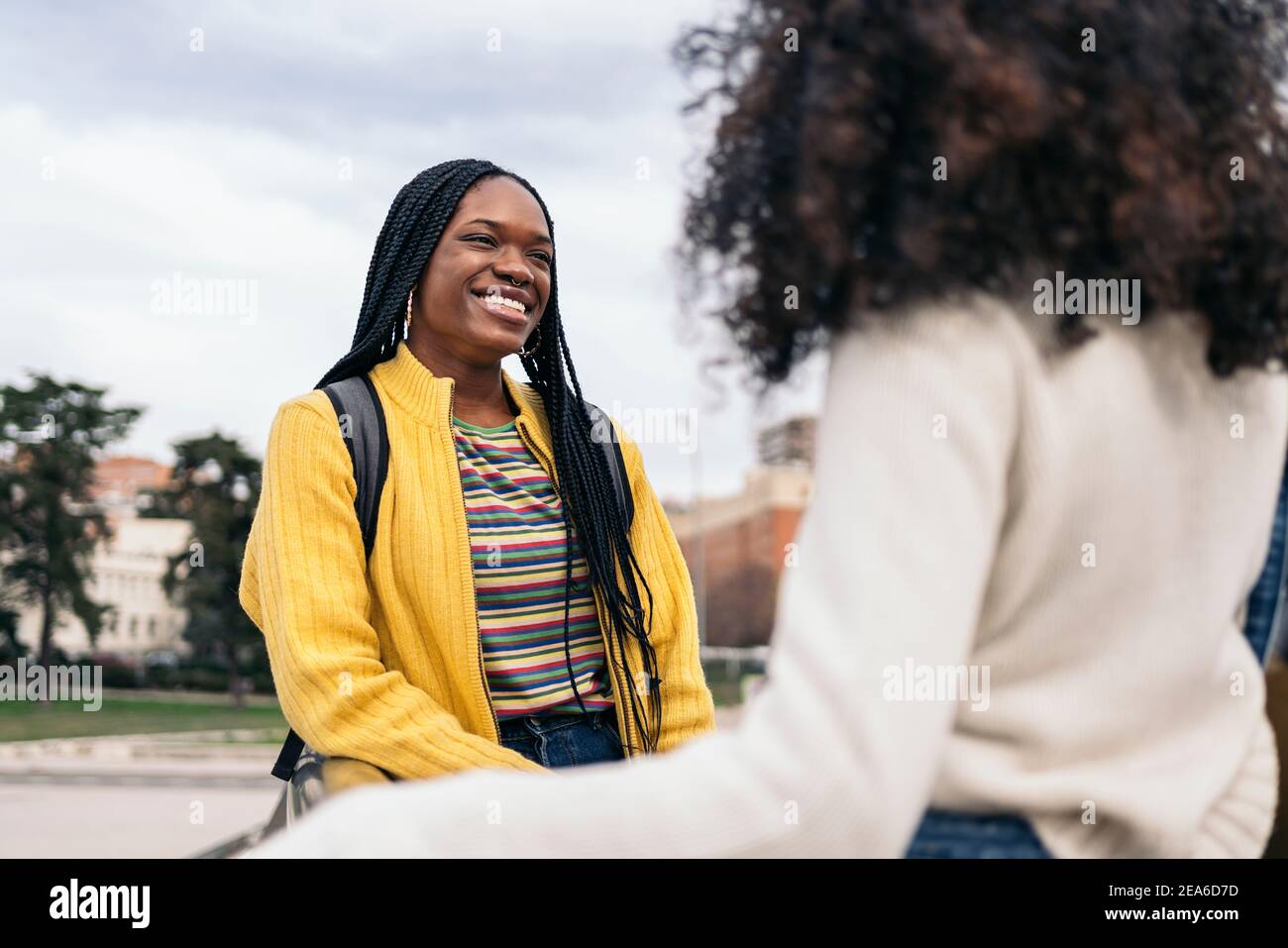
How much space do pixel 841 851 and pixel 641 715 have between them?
146cm

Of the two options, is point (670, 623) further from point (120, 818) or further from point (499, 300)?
point (120, 818)

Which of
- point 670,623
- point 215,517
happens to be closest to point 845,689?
point 670,623

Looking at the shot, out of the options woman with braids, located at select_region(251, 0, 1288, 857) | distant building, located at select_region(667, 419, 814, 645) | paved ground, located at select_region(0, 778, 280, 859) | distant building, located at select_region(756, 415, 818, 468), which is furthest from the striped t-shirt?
distant building, located at select_region(667, 419, 814, 645)

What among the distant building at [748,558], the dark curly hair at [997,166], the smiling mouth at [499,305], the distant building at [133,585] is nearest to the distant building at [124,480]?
the distant building at [133,585]

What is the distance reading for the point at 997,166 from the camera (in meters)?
0.94

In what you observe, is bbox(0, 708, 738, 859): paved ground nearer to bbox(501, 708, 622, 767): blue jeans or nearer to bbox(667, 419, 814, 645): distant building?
bbox(501, 708, 622, 767): blue jeans

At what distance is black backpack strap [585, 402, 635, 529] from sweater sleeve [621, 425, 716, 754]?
24 mm

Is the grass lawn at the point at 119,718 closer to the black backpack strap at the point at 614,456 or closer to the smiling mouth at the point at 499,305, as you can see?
the black backpack strap at the point at 614,456

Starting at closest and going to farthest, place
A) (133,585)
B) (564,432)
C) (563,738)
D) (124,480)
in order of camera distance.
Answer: (563,738) → (564,432) → (124,480) → (133,585)

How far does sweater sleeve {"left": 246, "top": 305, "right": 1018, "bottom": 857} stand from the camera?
847mm

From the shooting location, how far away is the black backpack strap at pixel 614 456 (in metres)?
2.49

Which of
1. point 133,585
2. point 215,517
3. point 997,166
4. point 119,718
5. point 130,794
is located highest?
point 997,166

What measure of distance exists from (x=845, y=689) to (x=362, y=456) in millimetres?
1416

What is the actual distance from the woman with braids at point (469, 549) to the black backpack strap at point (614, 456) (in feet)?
0.05
